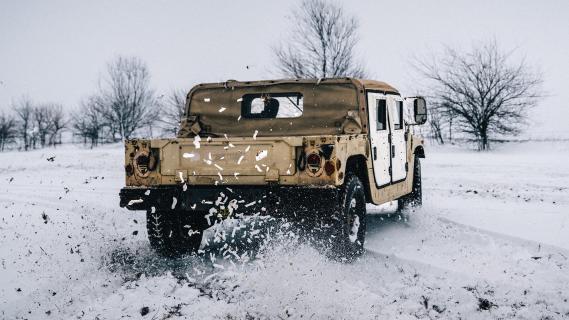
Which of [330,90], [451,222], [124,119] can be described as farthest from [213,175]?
[124,119]

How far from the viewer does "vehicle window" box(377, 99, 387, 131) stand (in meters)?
6.83

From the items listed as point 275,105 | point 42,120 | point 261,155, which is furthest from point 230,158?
point 42,120

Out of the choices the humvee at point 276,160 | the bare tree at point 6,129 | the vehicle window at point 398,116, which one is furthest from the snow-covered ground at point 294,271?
the bare tree at point 6,129

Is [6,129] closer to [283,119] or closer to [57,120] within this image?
[57,120]

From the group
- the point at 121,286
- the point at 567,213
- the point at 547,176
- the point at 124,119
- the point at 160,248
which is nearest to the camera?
the point at 121,286

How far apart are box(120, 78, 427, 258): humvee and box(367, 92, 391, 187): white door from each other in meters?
0.01

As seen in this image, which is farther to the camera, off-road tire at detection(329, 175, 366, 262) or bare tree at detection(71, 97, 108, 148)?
bare tree at detection(71, 97, 108, 148)

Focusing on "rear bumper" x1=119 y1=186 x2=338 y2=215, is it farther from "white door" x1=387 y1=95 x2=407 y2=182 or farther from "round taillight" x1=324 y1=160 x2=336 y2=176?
"white door" x1=387 y1=95 x2=407 y2=182

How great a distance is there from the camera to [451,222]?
7906 mm

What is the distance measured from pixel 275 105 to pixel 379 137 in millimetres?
1281

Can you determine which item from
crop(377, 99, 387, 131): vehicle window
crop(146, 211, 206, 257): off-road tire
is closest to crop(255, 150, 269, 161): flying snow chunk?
crop(146, 211, 206, 257): off-road tire

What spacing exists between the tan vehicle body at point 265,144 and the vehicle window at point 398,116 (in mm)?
344

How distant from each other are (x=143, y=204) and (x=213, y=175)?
29.6 inches

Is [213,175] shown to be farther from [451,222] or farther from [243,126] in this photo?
[451,222]
